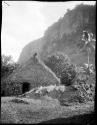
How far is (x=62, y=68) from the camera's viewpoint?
34.8 m

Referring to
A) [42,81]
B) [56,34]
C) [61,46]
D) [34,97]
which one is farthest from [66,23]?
[34,97]

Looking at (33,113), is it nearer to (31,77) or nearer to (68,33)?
(31,77)

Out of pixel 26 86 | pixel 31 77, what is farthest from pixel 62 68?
pixel 26 86

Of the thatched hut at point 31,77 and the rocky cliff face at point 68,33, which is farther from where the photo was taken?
the rocky cliff face at point 68,33

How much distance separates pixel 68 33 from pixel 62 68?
139 feet

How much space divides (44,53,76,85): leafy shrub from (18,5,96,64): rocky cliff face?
79.0 ft

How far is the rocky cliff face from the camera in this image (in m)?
68.0

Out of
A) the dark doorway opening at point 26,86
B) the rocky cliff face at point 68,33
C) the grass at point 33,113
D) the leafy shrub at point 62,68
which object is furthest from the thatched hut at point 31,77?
the rocky cliff face at point 68,33

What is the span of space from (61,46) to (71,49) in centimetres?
630

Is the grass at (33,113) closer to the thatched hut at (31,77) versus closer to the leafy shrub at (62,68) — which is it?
the thatched hut at (31,77)

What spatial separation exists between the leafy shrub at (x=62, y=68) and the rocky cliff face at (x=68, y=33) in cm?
2407

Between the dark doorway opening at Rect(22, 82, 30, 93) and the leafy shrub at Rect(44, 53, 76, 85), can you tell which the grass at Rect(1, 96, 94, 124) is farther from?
the leafy shrub at Rect(44, 53, 76, 85)

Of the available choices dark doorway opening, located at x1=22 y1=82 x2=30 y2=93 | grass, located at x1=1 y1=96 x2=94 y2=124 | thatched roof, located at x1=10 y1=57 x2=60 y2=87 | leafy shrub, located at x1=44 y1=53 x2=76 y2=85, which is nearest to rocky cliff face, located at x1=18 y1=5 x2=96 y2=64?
leafy shrub, located at x1=44 y1=53 x2=76 y2=85

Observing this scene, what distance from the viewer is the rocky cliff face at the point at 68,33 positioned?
68.0 meters
